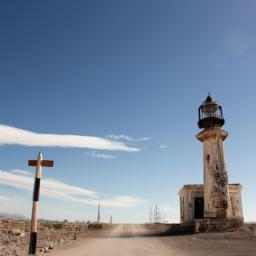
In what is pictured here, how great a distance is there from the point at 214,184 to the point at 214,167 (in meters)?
1.67

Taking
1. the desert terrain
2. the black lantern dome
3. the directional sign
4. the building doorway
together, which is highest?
the black lantern dome

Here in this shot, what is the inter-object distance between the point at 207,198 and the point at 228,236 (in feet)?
28.6

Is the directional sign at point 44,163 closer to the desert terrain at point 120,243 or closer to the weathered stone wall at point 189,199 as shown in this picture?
the desert terrain at point 120,243

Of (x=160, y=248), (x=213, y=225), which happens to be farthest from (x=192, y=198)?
(x=160, y=248)

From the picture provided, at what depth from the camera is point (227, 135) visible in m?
30.1

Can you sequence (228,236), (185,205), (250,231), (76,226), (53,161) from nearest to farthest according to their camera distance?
(53,161) → (228,236) → (250,231) → (76,226) → (185,205)

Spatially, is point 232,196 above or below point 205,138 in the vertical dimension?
below

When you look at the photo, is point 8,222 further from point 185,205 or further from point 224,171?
point 185,205

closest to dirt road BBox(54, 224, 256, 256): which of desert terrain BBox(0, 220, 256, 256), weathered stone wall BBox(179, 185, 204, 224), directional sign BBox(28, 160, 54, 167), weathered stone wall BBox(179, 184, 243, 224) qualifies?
desert terrain BBox(0, 220, 256, 256)

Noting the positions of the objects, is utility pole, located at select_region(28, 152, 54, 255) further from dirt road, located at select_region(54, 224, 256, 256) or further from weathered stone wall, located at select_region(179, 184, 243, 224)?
weathered stone wall, located at select_region(179, 184, 243, 224)

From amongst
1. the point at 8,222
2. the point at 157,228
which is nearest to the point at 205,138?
the point at 157,228

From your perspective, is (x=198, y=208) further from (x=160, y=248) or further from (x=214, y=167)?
(x=160, y=248)

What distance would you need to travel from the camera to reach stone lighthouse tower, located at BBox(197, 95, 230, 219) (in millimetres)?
28172

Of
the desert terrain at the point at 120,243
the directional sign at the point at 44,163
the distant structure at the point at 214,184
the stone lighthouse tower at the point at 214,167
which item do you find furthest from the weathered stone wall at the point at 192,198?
the directional sign at the point at 44,163
